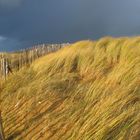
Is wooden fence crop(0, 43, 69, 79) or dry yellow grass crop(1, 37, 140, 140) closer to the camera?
dry yellow grass crop(1, 37, 140, 140)

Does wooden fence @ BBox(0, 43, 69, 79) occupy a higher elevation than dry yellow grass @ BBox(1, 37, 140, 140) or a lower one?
higher

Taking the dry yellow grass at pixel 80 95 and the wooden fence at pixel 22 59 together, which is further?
the wooden fence at pixel 22 59

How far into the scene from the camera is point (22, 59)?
31.2 m

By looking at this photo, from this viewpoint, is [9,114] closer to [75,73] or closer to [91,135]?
[75,73]

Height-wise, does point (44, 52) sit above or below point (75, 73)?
above

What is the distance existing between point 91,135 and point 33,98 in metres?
5.62

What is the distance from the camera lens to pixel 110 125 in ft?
63.9

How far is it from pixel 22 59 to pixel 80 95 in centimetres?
888

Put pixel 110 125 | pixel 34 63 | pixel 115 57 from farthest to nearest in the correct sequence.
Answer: pixel 34 63, pixel 115 57, pixel 110 125

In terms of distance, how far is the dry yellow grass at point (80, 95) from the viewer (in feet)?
65.6

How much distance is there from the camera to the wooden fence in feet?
100

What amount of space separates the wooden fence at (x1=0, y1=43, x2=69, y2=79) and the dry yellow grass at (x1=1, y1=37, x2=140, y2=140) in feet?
6.35

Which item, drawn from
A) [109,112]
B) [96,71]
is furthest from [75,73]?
[109,112]

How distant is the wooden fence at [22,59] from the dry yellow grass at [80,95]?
1934mm
